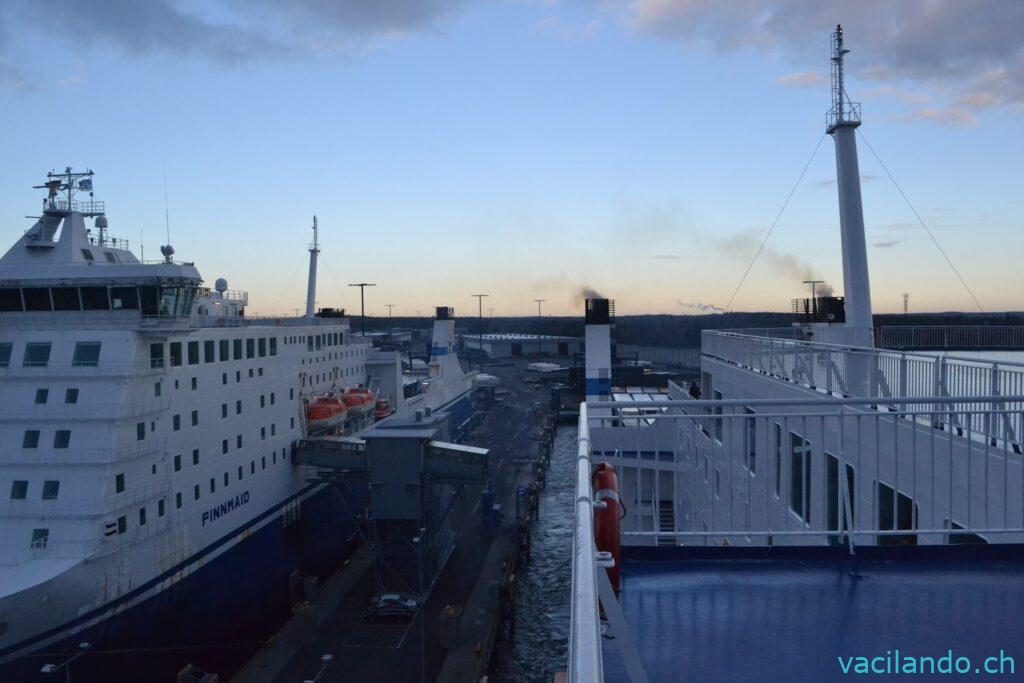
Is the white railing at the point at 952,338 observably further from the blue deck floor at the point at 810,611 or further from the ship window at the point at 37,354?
the ship window at the point at 37,354

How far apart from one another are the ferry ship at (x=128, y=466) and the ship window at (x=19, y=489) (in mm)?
107

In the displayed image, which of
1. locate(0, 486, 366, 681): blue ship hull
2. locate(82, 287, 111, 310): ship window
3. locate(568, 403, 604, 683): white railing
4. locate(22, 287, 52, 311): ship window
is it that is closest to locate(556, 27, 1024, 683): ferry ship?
locate(568, 403, 604, 683): white railing

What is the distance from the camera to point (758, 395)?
45.2 feet

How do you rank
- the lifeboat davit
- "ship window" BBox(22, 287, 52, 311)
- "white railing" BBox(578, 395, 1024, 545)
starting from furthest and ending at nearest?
1. the lifeboat davit
2. "ship window" BBox(22, 287, 52, 311)
3. "white railing" BBox(578, 395, 1024, 545)

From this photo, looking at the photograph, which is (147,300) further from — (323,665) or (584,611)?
(584,611)

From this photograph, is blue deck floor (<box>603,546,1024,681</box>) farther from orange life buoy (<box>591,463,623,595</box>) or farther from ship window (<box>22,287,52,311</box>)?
ship window (<box>22,287,52,311</box>)

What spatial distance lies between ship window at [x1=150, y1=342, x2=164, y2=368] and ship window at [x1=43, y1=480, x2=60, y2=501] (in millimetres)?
3402

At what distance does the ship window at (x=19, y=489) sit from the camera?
1584cm

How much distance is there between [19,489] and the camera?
15906mm

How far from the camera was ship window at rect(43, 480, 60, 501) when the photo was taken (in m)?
15.7

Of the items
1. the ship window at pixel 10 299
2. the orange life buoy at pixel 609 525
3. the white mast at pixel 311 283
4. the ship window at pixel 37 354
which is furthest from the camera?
the white mast at pixel 311 283

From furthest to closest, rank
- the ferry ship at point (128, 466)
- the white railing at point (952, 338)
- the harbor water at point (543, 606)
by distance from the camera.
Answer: the white railing at point (952, 338), the harbor water at point (543, 606), the ferry ship at point (128, 466)

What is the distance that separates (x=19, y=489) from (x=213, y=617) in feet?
20.9

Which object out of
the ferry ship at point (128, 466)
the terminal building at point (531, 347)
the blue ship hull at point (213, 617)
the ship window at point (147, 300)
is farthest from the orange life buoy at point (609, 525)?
the terminal building at point (531, 347)
